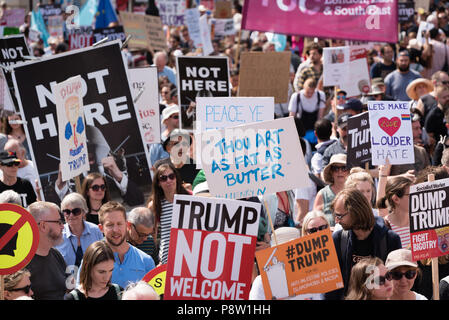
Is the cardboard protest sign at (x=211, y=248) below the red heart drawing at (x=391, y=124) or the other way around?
the other way around

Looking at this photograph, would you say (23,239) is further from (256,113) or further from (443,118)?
(443,118)

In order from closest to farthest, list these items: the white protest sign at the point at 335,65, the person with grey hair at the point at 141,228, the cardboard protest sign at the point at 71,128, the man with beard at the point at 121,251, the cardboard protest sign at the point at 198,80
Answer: the man with beard at the point at 121,251, the person with grey hair at the point at 141,228, the cardboard protest sign at the point at 71,128, the cardboard protest sign at the point at 198,80, the white protest sign at the point at 335,65

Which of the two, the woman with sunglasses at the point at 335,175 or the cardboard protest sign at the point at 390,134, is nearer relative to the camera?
the woman with sunglasses at the point at 335,175

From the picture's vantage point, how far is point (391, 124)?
7969mm

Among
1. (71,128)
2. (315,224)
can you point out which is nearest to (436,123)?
(71,128)

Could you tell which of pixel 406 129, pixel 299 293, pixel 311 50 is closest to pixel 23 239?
pixel 299 293

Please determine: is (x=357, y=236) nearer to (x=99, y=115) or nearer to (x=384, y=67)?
(x=99, y=115)

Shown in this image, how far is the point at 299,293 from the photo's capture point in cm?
521

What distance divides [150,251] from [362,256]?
1777 millimetres

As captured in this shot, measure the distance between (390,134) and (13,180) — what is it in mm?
3304

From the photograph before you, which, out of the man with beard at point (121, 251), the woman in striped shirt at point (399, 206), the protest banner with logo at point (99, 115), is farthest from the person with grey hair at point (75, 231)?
the woman in striped shirt at point (399, 206)

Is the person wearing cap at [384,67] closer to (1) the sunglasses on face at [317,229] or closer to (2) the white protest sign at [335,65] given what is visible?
(2) the white protest sign at [335,65]

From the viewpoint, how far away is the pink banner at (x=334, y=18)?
37.7 feet

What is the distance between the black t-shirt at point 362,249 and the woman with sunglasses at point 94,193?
230 centimetres
